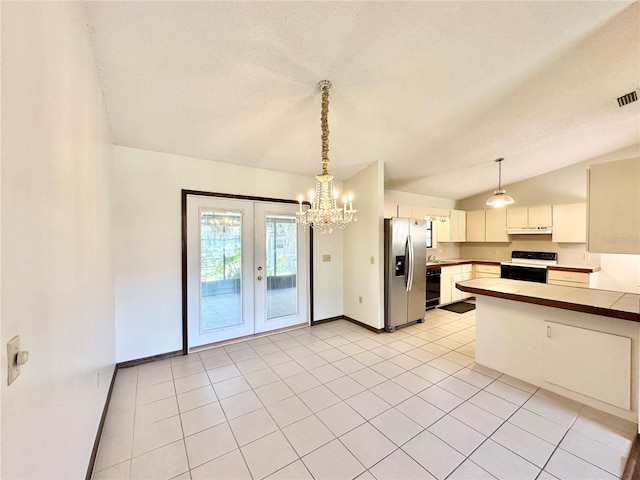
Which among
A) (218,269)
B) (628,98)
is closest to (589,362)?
(628,98)

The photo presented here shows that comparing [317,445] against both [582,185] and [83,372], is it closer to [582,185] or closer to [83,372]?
[83,372]

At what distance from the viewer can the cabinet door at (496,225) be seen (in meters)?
5.68

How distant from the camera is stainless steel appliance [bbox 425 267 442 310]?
501 centimetres

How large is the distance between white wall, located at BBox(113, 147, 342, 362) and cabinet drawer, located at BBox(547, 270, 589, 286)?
582cm

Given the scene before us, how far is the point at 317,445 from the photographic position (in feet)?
6.07

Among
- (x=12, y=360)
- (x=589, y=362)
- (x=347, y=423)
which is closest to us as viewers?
(x=12, y=360)

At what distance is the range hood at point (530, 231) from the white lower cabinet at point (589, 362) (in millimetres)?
3602

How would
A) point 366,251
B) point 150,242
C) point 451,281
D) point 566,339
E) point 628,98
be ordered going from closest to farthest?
point 566,339, point 628,98, point 150,242, point 366,251, point 451,281

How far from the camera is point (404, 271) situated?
161 inches

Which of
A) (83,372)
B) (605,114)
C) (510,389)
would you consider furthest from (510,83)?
(83,372)

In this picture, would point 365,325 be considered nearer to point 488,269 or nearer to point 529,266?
point 488,269

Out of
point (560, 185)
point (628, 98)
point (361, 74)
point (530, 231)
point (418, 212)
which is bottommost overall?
point (530, 231)

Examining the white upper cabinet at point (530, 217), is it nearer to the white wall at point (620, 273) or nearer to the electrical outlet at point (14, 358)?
the white wall at point (620, 273)

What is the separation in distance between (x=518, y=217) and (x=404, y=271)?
3269 millimetres
